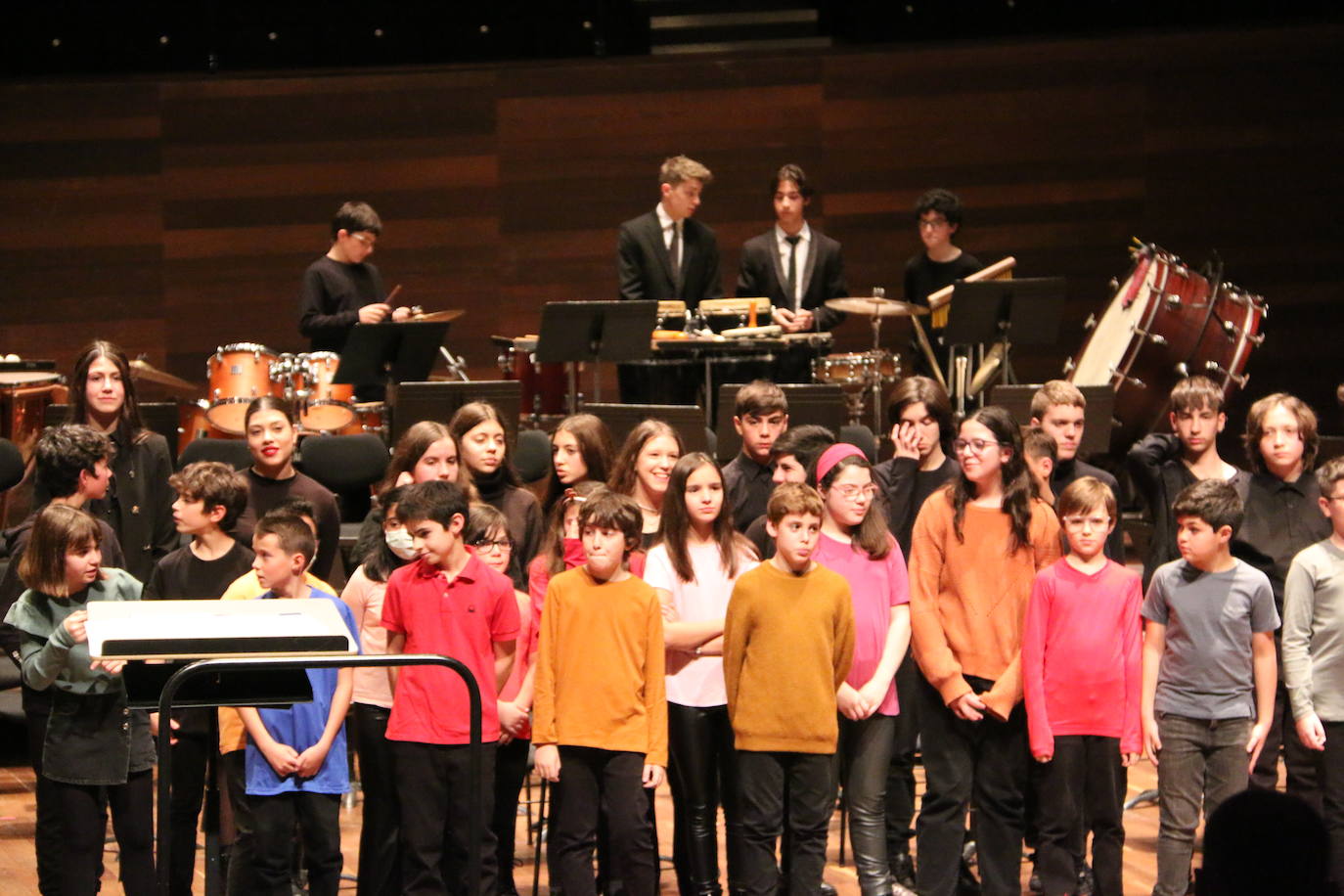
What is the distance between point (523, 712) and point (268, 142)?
655 cm

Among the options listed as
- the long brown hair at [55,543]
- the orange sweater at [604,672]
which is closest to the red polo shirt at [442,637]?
the orange sweater at [604,672]

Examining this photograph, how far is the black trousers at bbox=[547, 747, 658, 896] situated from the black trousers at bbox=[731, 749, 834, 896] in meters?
0.27

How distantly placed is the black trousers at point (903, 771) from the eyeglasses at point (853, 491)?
576mm

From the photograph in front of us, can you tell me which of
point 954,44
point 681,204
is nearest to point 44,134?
point 681,204

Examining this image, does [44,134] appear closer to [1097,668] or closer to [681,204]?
[681,204]

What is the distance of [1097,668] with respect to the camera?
190 inches

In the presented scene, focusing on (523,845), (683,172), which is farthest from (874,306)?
(523,845)

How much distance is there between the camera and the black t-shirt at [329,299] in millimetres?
8422

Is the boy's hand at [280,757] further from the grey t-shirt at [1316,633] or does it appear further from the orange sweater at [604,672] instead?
the grey t-shirt at [1316,633]

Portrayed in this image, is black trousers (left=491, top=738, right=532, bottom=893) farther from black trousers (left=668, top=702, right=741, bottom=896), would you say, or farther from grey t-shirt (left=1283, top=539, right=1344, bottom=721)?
grey t-shirt (left=1283, top=539, right=1344, bottom=721)

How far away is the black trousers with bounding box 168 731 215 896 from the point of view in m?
4.94

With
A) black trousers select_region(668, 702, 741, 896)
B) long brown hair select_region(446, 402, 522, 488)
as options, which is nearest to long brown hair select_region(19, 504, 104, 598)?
long brown hair select_region(446, 402, 522, 488)

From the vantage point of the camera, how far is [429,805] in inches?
186

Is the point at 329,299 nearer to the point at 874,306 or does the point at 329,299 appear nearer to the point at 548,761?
the point at 874,306
